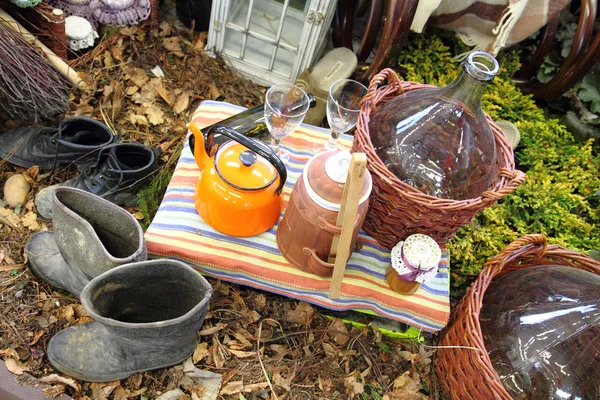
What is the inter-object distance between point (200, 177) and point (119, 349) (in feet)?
1.98

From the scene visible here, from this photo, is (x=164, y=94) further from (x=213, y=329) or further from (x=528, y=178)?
(x=528, y=178)

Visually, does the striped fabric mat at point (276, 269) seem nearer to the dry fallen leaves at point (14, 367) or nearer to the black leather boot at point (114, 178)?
the black leather boot at point (114, 178)

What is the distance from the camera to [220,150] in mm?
1646

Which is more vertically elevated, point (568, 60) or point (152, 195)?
point (568, 60)

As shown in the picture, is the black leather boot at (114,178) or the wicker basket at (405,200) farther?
the black leather boot at (114,178)

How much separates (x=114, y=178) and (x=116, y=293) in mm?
568

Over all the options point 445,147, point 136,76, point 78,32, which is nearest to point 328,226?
point 445,147

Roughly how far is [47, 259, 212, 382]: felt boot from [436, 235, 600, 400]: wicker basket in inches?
30.7

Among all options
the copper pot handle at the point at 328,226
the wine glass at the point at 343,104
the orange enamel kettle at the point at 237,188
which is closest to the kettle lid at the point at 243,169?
the orange enamel kettle at the point at 237,188

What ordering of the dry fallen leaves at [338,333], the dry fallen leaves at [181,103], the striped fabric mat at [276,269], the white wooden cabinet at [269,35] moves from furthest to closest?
the dry fallen leaves at [181,103] → the white wooden cabinet at [269,35] → the dry fallen leaves at [338,333] → the striped fabric mat at [276,269]

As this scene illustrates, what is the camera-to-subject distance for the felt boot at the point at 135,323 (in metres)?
1.39

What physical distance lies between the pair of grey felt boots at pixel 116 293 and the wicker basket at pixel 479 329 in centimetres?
78

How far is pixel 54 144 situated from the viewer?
6.49 ft

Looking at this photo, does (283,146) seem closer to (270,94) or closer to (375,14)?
(270,94)
